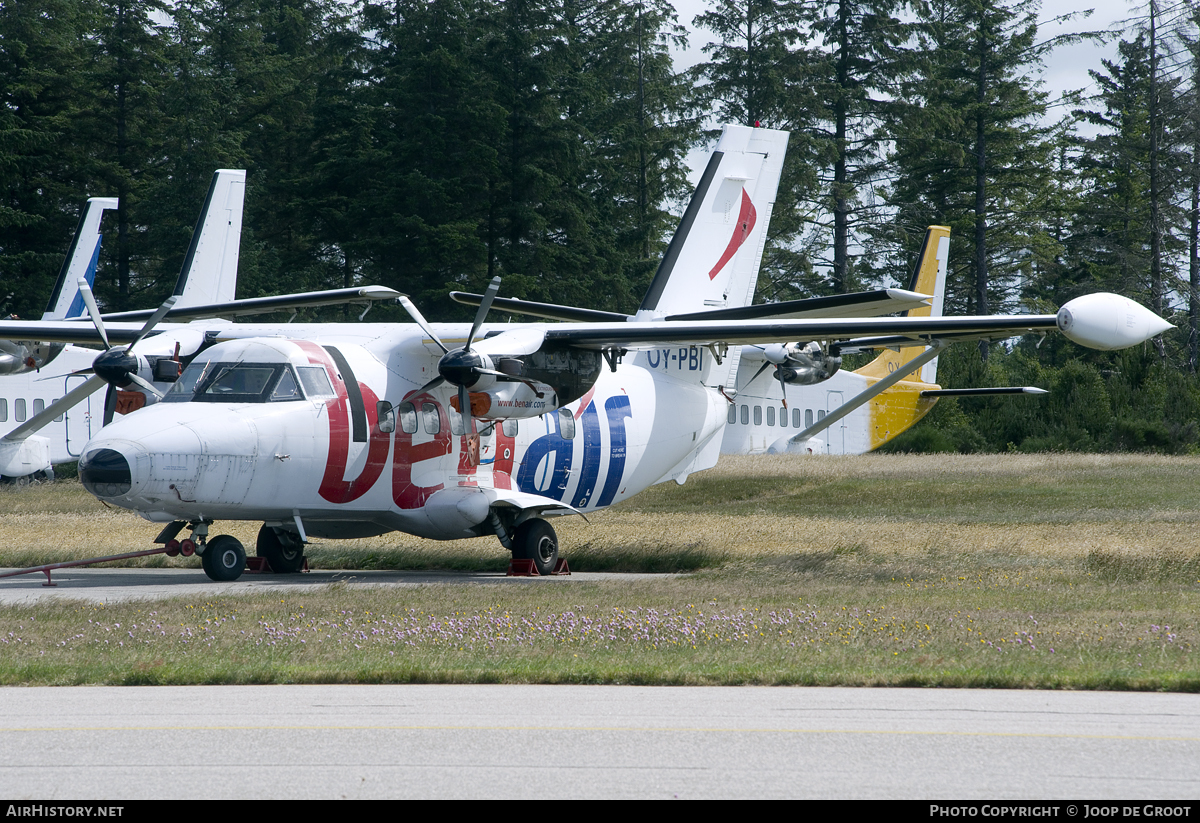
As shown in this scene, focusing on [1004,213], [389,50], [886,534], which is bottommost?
[886,534]

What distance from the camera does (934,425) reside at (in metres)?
49.2

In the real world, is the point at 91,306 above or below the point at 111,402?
above

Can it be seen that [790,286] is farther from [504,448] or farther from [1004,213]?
[504,448]

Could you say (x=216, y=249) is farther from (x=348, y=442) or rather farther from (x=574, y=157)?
(x=574, y=157)

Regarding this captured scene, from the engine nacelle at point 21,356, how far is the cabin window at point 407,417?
7.72m

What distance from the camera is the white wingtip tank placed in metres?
14.6

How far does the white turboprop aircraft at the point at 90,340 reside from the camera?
55.6ft

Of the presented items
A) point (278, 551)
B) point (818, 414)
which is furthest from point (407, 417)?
point (818, 414)

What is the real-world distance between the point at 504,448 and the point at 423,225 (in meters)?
34.5

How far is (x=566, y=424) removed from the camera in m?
18.4

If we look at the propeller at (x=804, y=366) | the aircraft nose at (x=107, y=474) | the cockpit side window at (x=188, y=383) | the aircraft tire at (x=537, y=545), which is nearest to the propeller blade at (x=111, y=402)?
the cockpit side window at (x=188, y=383)

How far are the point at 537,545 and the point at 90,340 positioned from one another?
7340 millimetres

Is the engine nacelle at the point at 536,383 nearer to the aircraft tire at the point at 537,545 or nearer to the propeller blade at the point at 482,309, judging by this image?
the propeller blade at the point at 482,309
